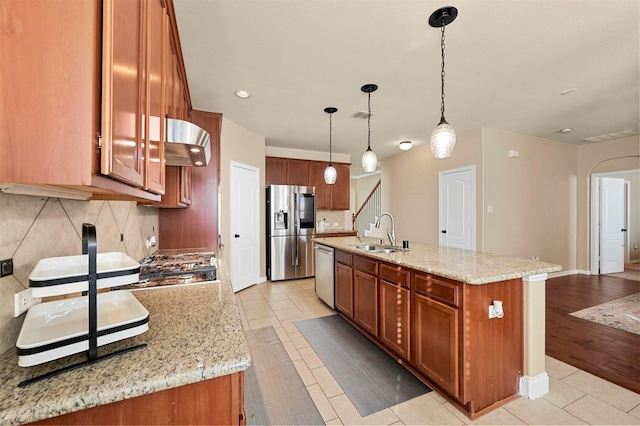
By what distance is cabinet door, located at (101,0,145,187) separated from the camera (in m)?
0.60

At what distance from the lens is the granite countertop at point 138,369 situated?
633mm

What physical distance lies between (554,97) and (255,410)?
4.44 m

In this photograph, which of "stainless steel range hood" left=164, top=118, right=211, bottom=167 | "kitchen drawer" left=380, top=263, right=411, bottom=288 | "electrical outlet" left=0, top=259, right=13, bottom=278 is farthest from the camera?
"kitchen drawer" left=380, top=263, right=411, bottom=288

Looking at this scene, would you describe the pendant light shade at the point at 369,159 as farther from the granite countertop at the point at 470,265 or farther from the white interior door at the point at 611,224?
the white interior door at the point at 611,224

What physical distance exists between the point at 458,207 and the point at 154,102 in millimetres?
4814

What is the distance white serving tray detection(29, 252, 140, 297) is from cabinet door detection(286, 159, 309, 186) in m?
4.71

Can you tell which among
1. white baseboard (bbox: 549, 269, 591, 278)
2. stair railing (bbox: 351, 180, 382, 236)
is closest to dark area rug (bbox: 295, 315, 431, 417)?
white baseboard (bbox: 549, 269, 591, 278)

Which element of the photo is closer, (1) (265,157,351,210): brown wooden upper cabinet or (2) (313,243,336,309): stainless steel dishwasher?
(2) (313,243,336,309): stainless steel dishwasher

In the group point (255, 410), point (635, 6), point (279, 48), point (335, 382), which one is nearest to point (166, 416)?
point (255, 410)

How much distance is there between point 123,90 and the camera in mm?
687

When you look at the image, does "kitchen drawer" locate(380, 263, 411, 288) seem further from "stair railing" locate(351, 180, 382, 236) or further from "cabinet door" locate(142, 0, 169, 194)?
"stair railing" locate(351, 180, 382, 236)

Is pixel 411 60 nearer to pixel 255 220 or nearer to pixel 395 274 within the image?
pixel 395 274

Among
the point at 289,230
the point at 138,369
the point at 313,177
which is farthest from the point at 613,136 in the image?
the point at 138,369

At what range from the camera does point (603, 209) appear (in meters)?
5.49
